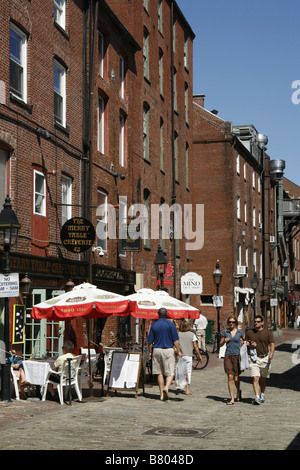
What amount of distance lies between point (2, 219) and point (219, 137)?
33.5 meters

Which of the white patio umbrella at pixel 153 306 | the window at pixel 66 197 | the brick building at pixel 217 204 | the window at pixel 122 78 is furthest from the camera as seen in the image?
the brick building at pixel 217 204

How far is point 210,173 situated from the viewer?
4728 centimetres

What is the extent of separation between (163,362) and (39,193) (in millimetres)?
6606

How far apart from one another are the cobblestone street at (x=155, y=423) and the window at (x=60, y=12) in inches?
448

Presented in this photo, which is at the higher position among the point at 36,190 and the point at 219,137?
the point at 219,137

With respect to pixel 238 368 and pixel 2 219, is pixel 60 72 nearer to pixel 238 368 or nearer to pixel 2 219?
pixel 2 219

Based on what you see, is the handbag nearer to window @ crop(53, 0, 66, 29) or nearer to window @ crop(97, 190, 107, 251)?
window @ crop(97, 190, 107, 251)

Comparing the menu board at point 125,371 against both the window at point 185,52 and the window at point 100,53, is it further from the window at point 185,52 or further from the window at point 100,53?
the window at point 185,52

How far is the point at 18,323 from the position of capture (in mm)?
17734

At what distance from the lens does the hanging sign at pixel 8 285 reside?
14.4 m

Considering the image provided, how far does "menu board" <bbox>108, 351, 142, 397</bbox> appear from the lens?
626 inches

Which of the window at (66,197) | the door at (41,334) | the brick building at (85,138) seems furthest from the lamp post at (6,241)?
the window at (66,197)

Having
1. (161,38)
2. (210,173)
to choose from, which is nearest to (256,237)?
(210,173)

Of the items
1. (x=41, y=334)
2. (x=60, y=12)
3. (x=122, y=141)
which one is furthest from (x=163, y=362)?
(x=122, y=141)
